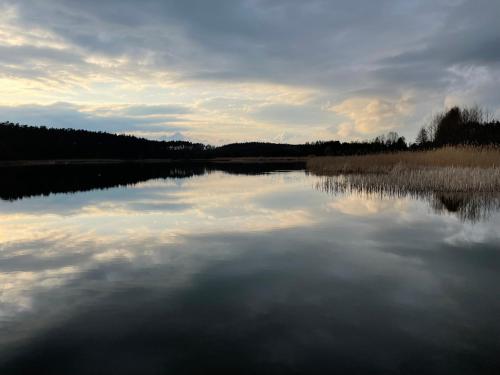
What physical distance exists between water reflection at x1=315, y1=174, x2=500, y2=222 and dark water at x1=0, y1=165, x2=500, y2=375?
2.99ft

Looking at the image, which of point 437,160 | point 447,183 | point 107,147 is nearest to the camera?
point 447,183

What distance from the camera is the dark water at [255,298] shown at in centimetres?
371

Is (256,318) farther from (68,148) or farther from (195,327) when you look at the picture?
(68,148)

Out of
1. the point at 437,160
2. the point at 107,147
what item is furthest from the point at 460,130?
the point at 107,147

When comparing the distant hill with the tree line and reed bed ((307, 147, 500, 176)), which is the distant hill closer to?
the tree line

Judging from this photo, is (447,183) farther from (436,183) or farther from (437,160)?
(437,160)

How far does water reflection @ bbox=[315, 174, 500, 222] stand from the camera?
1161cm

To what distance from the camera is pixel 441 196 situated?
1505 centimetres

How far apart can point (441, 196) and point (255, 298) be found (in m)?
12.1

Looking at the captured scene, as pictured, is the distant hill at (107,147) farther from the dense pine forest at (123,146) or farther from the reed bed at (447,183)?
the reed bed at (447,183)

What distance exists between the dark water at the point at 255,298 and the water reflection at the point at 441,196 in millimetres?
911

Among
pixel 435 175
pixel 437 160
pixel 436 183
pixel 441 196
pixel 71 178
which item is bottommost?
Result: pixel 71 178

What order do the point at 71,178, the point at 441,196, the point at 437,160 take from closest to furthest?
the point at 441,196, the point at 437,160, the point at 71,178

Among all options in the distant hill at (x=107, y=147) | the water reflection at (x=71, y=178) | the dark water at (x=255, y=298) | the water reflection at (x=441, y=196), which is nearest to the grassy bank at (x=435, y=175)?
the water reflection at (x=441, y=196)
